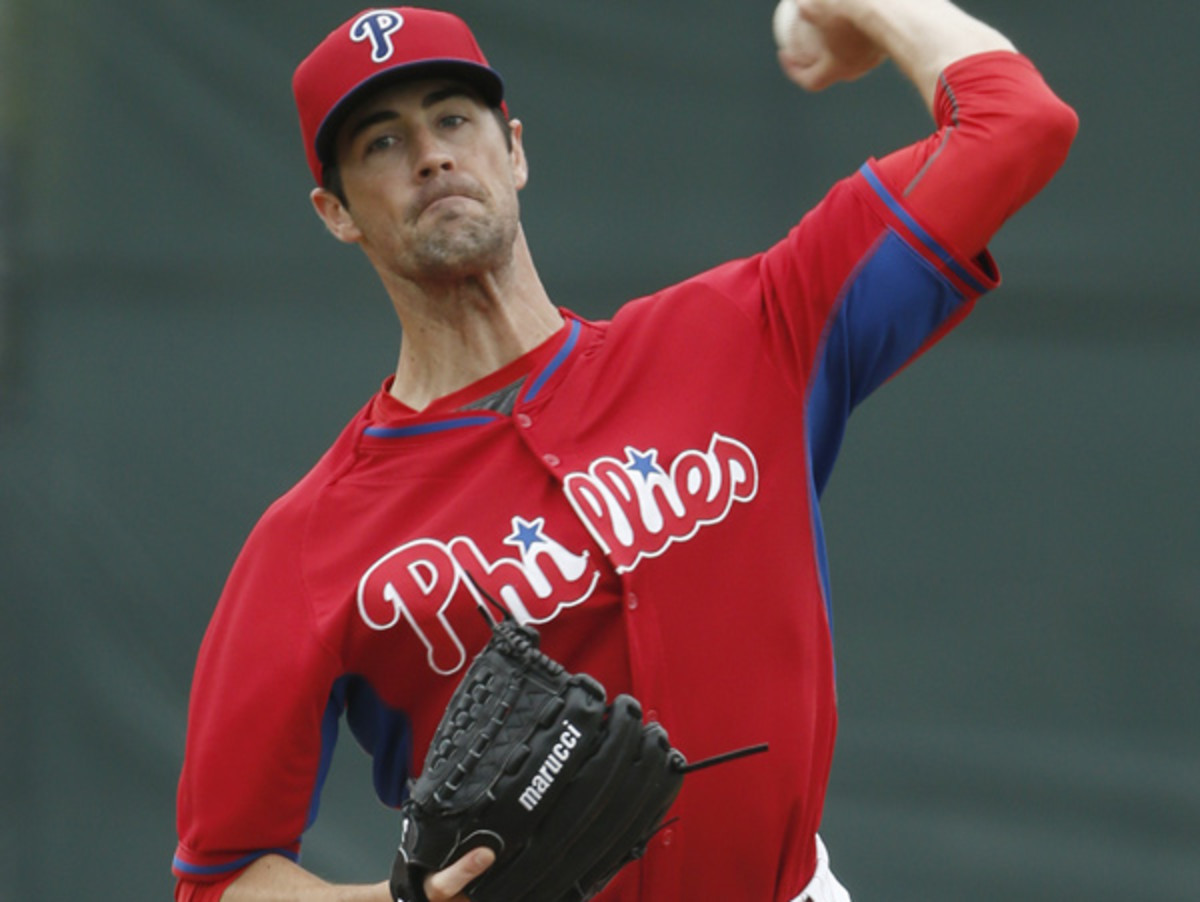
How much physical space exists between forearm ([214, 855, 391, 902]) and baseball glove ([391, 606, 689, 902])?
283 millimetres

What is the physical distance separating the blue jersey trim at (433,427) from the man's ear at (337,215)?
0.31m

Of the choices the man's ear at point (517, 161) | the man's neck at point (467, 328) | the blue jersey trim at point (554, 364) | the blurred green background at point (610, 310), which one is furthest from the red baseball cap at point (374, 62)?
the blurred green background at point (610, 310)

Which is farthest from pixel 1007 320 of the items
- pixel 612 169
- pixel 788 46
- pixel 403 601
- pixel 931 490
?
pixel 403 601

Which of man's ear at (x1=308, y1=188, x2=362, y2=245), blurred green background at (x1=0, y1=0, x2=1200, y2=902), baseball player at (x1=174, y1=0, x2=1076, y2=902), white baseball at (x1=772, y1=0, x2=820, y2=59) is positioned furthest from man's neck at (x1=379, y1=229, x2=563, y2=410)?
blurred green background at (x1=0, y1=0, x2=1200, y2=902)

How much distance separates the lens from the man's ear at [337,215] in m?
2.42

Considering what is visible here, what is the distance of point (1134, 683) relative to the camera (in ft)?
11.4

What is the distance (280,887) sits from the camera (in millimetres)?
2193

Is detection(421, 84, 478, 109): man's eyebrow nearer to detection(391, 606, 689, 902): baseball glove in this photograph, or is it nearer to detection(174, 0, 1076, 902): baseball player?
detection(174, 0, 1076, 902): baseball player

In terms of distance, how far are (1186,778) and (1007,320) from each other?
1000mm

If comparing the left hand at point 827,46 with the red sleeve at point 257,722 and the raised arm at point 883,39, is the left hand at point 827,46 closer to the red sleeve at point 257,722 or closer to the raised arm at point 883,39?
the raised arm at point 883,39

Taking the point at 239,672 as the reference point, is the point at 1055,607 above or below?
below

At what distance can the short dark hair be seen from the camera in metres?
2.40

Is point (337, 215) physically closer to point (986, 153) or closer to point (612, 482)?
point (612, 482)

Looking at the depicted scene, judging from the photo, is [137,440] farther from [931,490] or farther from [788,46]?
[788,46]
